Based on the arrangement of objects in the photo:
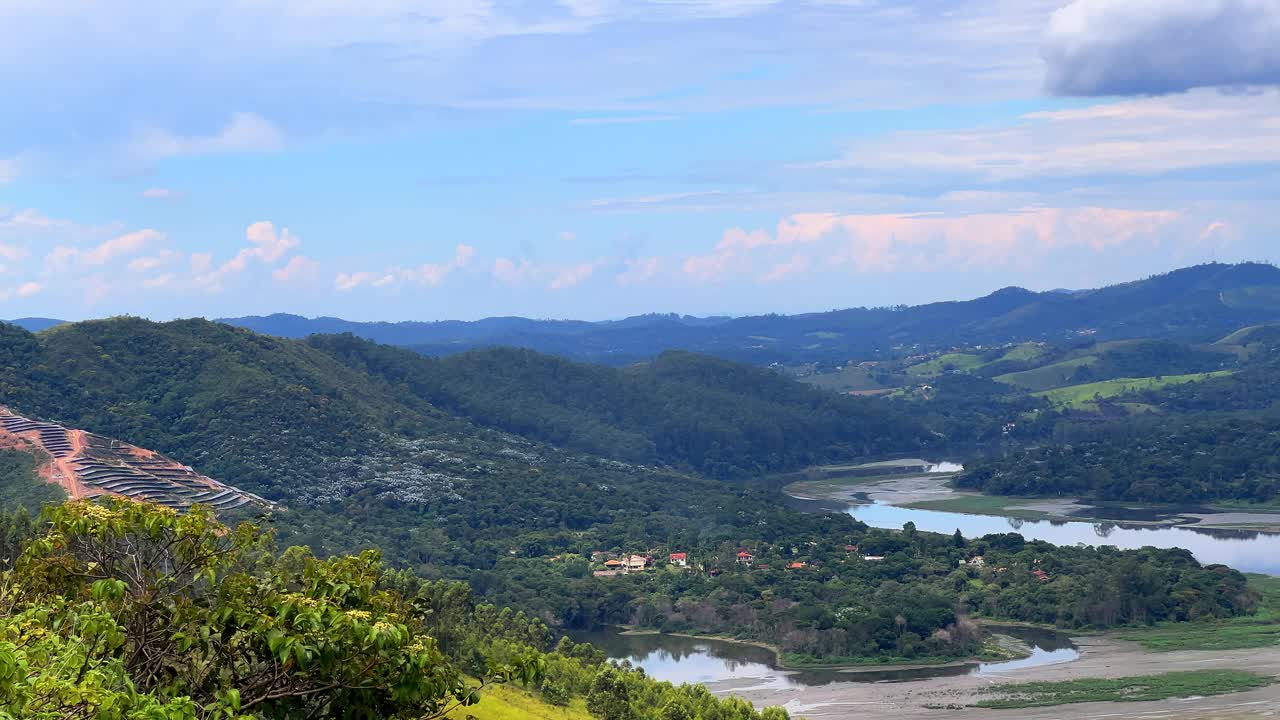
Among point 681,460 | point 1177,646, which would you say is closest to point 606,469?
point 681,460

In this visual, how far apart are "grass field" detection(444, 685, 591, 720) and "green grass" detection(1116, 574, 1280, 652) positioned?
126 feet

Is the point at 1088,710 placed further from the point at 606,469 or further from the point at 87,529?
the point at 606,469

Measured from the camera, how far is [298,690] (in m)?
11.0

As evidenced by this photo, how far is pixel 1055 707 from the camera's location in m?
54.8

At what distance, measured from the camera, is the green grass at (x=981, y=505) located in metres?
117

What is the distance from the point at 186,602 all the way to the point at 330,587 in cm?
124

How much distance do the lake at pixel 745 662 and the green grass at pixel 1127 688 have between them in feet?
18.6

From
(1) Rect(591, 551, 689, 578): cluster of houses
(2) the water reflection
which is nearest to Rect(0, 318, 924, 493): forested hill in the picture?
(1) Rect(591, 551, 689, 578): cluster of houses

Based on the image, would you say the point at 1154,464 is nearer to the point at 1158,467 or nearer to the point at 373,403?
the point at 1158,467

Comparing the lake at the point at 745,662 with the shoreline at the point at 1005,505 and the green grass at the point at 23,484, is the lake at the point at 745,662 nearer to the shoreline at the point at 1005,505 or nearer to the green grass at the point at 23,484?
the green grass at the point at 23,484

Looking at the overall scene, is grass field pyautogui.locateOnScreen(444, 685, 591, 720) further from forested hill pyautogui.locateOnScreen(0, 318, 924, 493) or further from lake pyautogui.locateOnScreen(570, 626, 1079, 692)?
forested hill pyautogui.locateOnScreen(0, 318, 924, 493)

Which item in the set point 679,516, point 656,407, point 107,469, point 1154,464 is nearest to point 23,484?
point 107,469

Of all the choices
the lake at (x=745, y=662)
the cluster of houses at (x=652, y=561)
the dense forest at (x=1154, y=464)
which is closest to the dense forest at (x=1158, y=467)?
the dense forest at (x=1154, y=464)

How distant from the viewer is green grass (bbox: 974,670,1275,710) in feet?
183
